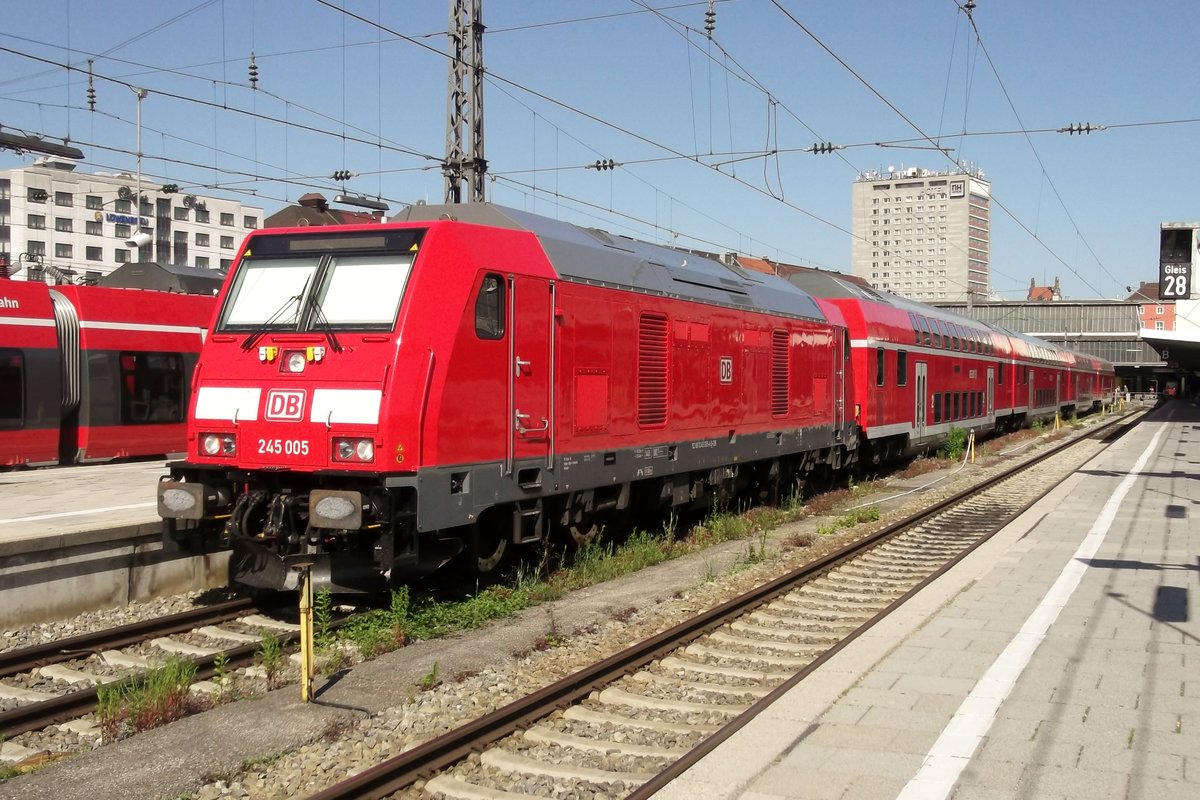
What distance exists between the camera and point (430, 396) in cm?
867

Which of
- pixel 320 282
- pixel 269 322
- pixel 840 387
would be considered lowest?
pixel 840 387

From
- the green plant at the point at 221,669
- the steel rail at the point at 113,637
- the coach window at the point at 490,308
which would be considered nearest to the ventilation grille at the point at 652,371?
the coach window at the point at 490,308

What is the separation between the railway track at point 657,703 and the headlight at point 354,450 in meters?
2.59

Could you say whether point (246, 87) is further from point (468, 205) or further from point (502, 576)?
point (502, 576)

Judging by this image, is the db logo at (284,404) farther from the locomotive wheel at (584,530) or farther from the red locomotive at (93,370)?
the red locomotive at (93,370)

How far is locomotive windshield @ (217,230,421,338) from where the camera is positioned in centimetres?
902

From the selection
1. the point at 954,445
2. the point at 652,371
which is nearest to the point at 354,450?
the point at 652,371

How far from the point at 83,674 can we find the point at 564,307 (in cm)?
535

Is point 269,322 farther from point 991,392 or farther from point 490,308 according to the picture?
point 991,392

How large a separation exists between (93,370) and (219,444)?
9.49m

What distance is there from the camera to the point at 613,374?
11.5 metres

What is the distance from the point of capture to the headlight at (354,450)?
27.8 ft

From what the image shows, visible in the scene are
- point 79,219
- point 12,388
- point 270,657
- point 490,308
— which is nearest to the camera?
point 270,657

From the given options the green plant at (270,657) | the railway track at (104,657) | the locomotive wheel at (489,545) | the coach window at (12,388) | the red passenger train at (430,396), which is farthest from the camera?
the coach window at (12,388)
